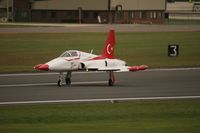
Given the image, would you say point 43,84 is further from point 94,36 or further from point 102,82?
point 94,36

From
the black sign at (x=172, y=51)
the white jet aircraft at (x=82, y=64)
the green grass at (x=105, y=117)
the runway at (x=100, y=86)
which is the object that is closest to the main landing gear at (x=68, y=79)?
the white jet aircraft at (x=82, y=64)

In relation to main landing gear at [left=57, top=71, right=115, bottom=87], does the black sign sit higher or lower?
higher

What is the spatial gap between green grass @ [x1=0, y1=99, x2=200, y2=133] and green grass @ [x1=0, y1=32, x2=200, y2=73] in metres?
16.9

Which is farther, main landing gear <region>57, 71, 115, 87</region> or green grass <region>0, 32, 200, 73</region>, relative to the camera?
green grass <region>0, 32, 200, 73</region>

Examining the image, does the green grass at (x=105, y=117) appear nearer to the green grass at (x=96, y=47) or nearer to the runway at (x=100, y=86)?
the runway at (x=100, y=86)

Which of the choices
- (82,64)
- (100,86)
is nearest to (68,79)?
(82,64)

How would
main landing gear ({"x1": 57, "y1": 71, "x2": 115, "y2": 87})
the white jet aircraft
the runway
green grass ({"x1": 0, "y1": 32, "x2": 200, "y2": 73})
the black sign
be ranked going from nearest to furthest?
1. the runway
2. the white jet aircraft
3. main landing gear ({"x1": 57, "y1": 71, "x2": 115, "y2": 87})
4. green grass ({"x1": 0, "y1": 32, "x2": 200, "y2": 73})
5. the black sign

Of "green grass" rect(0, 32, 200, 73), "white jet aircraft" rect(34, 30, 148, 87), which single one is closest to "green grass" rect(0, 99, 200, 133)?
"white jet aircraft" rect(34, 30, 148, 87)

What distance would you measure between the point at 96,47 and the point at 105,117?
36.2 m

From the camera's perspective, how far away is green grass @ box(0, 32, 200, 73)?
50.7 m

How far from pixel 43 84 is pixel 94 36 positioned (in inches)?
1445

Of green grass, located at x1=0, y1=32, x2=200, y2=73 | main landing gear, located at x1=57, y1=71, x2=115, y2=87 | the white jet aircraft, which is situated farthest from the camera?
green grass, located at x1=0, y1=32, x2=200, y2=73

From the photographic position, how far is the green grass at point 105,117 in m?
23.0

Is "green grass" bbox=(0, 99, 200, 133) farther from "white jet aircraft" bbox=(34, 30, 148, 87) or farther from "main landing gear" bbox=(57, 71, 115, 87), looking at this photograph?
"main landing gear" bbox=(57, 71, 115, 87)
